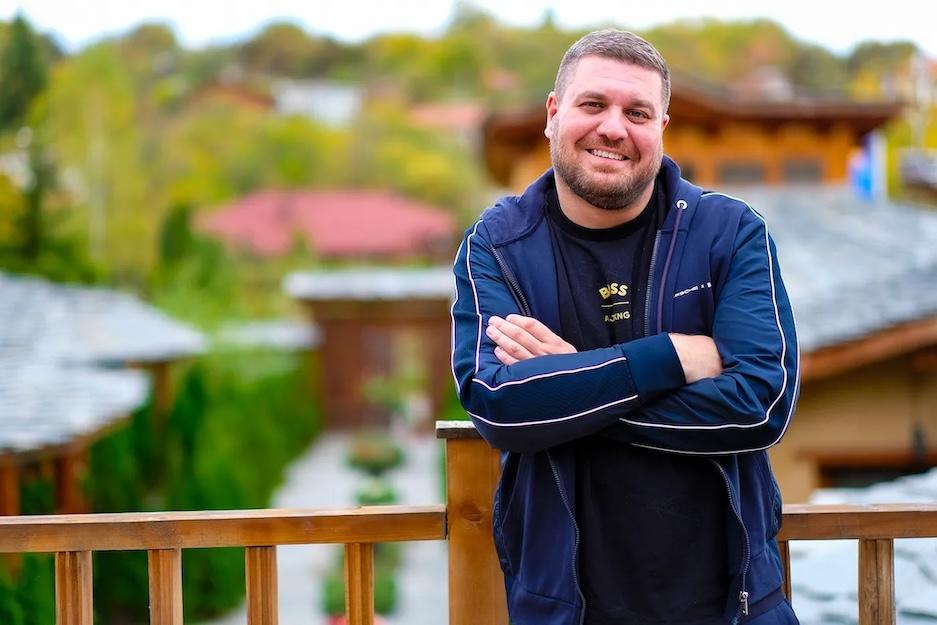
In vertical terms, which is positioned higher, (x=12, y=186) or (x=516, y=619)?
(x=12, y=186)

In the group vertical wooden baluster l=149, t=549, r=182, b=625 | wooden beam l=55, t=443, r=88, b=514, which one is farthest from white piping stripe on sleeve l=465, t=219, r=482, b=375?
wooden beam l=55, t=443, r=88, b=514

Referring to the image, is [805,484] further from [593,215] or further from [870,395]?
[593,215]

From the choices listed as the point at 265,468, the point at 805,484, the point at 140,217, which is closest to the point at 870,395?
the point at 805,484

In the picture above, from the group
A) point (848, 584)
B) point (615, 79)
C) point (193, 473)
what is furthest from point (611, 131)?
point (193, 473)

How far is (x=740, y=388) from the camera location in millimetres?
2027

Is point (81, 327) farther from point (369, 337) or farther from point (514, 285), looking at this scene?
point (369, 337)

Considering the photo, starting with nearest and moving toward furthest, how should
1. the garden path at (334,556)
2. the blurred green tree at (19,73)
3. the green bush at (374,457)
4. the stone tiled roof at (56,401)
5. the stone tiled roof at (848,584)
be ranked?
the stone tiled roof at (848,584), the stone tiled roof at (56,401), the garden path at (334,556), the blurred green tree at (19,73), the green bush at (374,457)

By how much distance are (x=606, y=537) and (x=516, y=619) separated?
10.3 inches

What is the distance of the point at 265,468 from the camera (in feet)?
54.4

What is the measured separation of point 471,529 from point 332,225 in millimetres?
37660

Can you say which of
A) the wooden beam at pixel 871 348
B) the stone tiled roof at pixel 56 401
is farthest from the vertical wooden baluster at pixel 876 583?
the stone tiled roof at pixel 56 401

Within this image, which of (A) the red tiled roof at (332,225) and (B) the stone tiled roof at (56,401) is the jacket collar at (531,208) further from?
(A) the red tiled roof at (332,225)

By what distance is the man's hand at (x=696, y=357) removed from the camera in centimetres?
204

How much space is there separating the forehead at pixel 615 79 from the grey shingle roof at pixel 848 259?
182 inches
